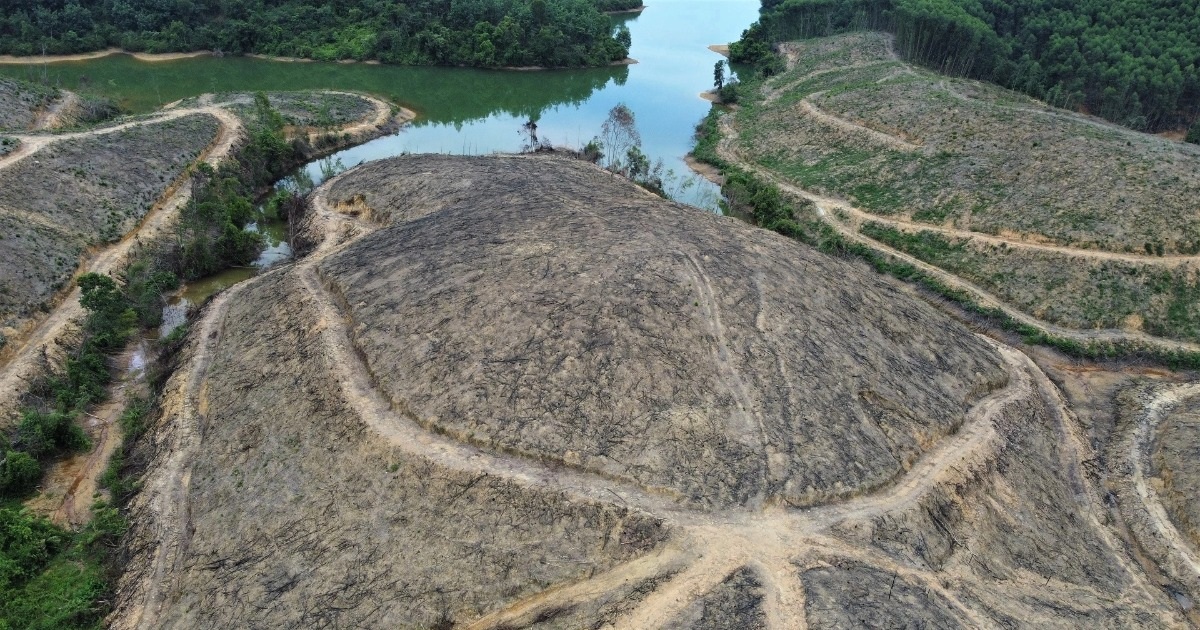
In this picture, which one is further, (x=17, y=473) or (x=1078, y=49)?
(x=1078, y=49)

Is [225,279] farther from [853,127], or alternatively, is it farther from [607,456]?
[853,127]

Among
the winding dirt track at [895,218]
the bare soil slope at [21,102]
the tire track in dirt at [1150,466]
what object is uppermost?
the bare soil slope at [21,102]

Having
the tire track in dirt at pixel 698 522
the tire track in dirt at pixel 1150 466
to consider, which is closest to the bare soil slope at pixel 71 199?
the tire track in dirt at pixel 698 522

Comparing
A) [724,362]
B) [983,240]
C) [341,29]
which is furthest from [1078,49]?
[341,29]

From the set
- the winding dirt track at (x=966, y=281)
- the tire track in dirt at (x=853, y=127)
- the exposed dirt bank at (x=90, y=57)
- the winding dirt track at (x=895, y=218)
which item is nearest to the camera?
the winding dirt track at (x=966, y=281)

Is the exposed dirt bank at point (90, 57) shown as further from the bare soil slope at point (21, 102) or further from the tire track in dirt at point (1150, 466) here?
the tire track in dirt at point (1150, 466)

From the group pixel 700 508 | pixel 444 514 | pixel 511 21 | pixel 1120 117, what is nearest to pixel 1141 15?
pixel 1120 117
